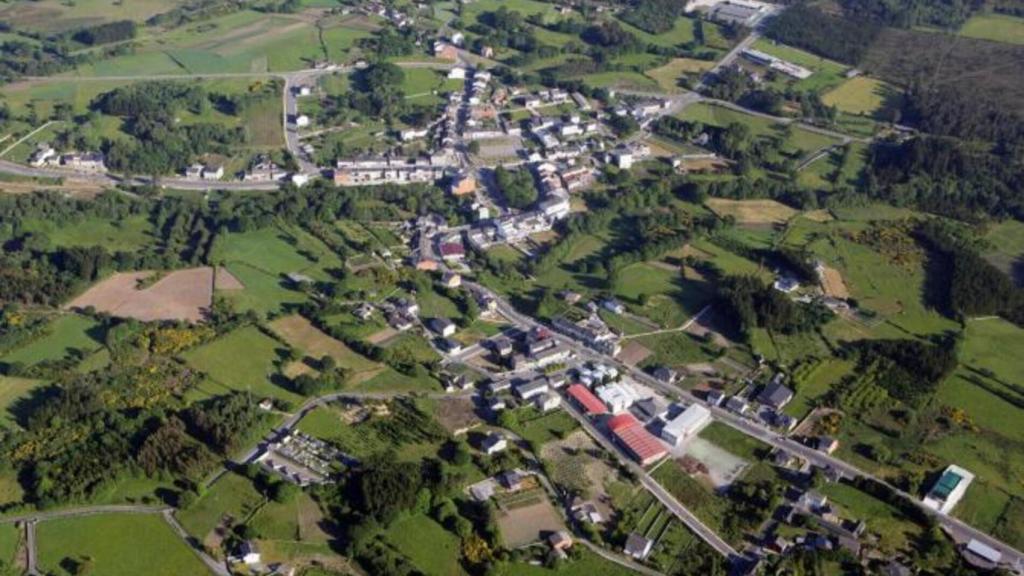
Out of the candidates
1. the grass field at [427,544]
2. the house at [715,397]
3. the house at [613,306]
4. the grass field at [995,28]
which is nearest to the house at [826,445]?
the house at [715,397]

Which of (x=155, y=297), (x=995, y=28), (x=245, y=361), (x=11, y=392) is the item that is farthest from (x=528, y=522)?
(x=995, y=28)

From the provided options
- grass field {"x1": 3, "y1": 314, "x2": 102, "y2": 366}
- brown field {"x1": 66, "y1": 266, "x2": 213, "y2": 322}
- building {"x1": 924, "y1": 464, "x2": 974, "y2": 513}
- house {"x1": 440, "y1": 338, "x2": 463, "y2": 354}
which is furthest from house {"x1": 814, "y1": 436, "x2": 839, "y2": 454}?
grass field {"x1": 3, "y1": 314, "x2": 102, "y2": 366}

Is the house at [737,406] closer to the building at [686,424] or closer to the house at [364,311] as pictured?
the building at [686,424]

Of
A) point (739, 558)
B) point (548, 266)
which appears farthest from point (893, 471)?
point (548, 266)

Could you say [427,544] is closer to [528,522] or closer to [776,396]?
[528,522]

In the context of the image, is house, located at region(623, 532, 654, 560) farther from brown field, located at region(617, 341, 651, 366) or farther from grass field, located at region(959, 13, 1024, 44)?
grass field, located at region(959, 13, 1024, 44)
